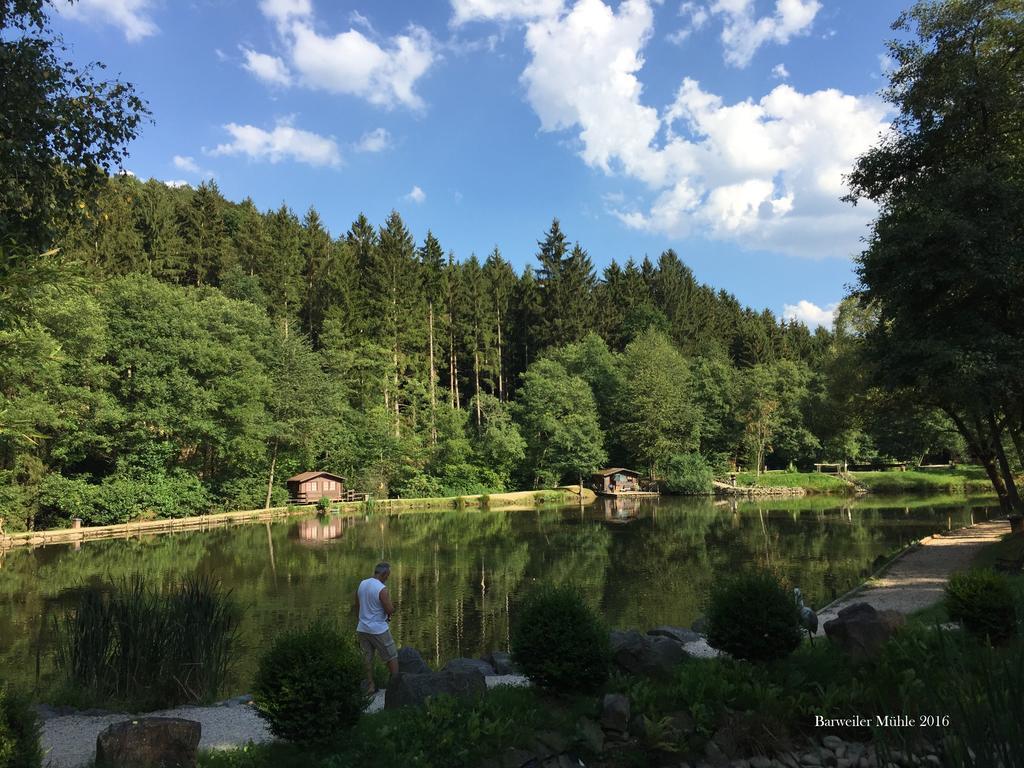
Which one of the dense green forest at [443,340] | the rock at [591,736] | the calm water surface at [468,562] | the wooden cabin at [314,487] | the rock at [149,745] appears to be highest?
the dense green forest at [443,340]

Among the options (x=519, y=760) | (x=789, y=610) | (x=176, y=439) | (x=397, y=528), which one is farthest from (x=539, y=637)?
(x=176, y=439)

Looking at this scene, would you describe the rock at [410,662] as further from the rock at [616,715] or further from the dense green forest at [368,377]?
the dense green forest at [368,377]

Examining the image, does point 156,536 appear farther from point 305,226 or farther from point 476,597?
point 305,226

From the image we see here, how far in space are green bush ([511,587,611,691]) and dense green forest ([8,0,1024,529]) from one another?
6683mm

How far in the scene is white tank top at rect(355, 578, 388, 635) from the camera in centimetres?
740

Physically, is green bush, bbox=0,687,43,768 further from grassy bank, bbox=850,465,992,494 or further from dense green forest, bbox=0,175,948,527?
grassy bank, bbox=850,465,992,494

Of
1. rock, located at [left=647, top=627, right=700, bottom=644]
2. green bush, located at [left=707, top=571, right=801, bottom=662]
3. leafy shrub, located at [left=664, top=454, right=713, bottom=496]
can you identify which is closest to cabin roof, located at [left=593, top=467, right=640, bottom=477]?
leafy shrub, located at [left=664, top=454, right=713, bottom=496]

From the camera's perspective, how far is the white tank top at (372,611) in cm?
740

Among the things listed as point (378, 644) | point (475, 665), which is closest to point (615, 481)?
point (475, 665)

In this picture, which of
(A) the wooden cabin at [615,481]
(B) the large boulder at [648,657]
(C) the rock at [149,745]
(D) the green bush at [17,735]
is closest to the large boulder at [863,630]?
(B) the large boulder at [648,657]

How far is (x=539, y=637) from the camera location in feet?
19.5

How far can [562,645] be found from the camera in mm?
5820

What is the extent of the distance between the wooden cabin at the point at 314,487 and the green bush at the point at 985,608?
3624 cm

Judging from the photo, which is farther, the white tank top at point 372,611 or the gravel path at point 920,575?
the gravel path at point 920,575
